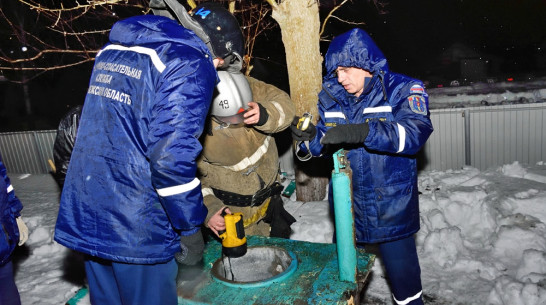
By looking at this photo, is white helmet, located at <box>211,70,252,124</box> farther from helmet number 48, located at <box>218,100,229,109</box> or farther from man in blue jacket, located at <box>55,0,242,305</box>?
man in blue jacket, located at <box>55,0,242,305</box>

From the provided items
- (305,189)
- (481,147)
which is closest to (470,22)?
(481,147)

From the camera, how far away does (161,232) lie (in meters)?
2.29

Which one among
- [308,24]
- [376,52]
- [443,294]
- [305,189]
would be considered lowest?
[443,294]

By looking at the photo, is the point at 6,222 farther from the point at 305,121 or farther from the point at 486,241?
the point at 486,241

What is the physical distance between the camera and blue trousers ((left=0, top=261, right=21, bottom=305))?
3.13 meters

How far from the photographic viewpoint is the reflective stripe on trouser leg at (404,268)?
3.23 metres

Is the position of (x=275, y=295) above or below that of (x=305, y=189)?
above

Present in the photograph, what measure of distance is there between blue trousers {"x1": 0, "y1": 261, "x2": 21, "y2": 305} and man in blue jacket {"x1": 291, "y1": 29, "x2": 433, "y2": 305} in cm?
264

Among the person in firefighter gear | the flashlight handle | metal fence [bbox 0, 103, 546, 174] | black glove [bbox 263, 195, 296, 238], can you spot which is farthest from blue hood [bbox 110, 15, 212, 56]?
metal fence [bbox 0, 103, 546, 174]

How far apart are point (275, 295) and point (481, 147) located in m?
7.72

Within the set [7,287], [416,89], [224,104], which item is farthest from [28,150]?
[416,89]

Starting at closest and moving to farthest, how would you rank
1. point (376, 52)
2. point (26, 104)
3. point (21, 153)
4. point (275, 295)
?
point (275, 295) → point (376, 52) → point (21, 153) → point (26, 104)

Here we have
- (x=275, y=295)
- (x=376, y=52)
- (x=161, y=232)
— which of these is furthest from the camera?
(x=376, y=52)

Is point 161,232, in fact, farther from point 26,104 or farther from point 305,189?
point 26,104
